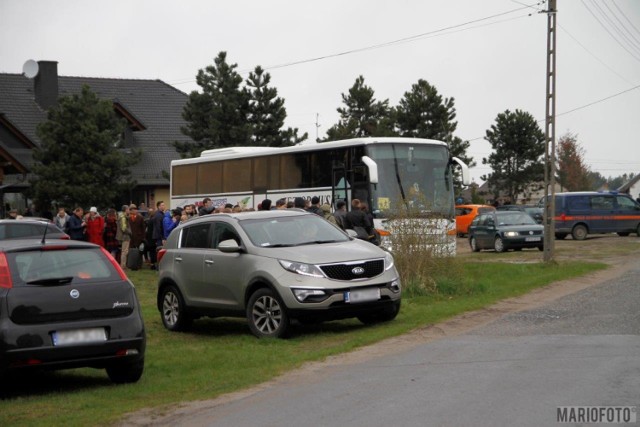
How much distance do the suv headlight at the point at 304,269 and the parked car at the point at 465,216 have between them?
38112 millimetres

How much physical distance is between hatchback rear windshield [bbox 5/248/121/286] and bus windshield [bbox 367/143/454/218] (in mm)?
15947

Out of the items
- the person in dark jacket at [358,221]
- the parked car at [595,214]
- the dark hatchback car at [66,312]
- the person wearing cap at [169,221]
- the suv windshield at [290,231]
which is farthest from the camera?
the parked car at [595,214]

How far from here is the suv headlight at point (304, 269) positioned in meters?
13.3

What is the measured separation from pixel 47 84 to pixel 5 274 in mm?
47751

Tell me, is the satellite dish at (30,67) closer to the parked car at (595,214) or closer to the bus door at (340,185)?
the parked car at (595,214)

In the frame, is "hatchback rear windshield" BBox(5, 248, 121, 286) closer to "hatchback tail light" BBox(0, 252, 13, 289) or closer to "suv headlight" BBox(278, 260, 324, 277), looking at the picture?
"hatchback tail light" BBox(0, 252, 13, 289)

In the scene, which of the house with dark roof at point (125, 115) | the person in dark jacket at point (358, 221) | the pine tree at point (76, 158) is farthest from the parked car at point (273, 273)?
the house with dark roof at point (125, 115)

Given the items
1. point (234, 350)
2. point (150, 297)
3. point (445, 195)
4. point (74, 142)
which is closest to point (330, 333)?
point (234, 350)

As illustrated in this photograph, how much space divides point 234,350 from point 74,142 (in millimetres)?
31765

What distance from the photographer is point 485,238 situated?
35438mm

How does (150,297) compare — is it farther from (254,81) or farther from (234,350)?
(254,81)

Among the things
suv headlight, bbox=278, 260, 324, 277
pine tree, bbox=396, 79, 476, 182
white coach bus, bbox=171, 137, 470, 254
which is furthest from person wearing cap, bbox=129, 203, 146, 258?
pine tree, bbox=396, 79, 476, 182

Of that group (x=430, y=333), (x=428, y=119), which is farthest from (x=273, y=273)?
(x=428, y=119)

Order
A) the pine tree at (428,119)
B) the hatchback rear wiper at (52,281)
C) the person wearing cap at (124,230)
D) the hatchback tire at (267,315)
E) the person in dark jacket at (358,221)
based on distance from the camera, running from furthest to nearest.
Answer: the pine tree at (428,119)
the person wearing cap at (124,230)
the person in dark jacket at (358,221)
the hatchback tire at (267,315)
the hatchback rear wiper at (52,281)
